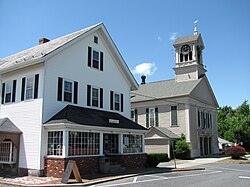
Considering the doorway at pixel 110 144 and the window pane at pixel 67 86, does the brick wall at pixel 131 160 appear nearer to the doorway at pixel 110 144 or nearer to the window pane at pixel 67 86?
the doorway at pixel 110 144

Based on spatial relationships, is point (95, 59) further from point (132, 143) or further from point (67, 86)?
point (132, 143)

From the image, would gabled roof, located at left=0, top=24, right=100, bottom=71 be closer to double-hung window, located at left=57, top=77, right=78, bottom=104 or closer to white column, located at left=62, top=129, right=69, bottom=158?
double-hung window, located at left=57, top=77, right=78, bottom=104

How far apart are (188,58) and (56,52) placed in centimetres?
2528

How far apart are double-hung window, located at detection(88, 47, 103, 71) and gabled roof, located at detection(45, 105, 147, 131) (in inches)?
135

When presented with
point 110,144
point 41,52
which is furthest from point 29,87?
point 110,144

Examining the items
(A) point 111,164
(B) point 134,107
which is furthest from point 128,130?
(B) point 134,107

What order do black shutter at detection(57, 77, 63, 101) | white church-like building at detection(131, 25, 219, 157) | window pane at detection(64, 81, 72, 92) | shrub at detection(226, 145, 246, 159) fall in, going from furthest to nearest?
1. white church-like building at detection(131, 25, 219, 157)
2. shrub at detection(226, 145, 246, 159)
3. window pane at detection(64, 81, 72, 92)
4. black shutter at detection(57, 77, 63, 101)

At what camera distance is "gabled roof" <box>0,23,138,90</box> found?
680 inches

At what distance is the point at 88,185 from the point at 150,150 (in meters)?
20.4

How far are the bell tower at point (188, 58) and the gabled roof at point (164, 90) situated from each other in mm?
1190

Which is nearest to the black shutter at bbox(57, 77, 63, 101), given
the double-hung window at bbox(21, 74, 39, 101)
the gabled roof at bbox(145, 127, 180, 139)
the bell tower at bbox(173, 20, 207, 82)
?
the double-hung window at bbox(21, 74, 39, 101)

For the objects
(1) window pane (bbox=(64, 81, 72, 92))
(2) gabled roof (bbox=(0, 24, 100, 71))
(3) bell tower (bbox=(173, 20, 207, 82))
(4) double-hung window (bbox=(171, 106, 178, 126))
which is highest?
(3) bell tower (bbox=(173, 20, 207, 82))

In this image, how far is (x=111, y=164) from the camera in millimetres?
18031

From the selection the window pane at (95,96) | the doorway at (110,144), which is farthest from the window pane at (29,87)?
the doorway at (110,144)
